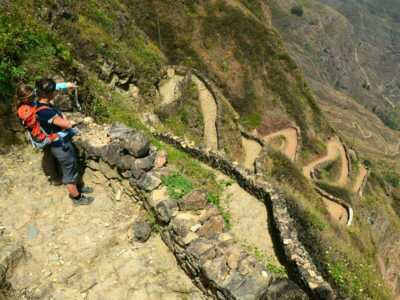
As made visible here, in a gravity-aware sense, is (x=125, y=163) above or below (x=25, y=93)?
below

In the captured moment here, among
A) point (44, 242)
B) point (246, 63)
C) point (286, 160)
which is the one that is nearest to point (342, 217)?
point (286, 160)

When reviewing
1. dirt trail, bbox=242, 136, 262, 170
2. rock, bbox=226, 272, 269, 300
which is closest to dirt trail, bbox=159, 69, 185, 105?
dirt trail, bbox=242, 136, 262, 170

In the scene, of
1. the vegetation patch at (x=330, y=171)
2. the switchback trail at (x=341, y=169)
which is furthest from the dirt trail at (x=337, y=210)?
the vegetation patch at (x=330, y=171)

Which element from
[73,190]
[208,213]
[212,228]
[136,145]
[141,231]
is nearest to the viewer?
[212,228]

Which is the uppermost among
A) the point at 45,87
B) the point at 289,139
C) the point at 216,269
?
the point at 45,87

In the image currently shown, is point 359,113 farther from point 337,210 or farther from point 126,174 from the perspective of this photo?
point 126,174

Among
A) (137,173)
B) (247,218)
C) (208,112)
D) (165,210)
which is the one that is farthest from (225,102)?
(165,210)

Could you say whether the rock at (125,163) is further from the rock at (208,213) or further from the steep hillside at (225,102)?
the rock at (208,213)

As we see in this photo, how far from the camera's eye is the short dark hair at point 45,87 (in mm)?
7602

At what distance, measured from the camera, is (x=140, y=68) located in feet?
→ 93.4

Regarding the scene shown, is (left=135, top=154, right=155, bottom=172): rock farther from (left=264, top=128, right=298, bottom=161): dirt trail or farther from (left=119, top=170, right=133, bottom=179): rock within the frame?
(left=264, top=128, right=298, bottom=161): dirt trail

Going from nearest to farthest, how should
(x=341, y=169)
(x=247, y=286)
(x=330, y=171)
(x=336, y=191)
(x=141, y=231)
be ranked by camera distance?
(x=247, y=286) < (x=141, y=231) < (x=336, y=191) < (x=330, y=171) < (x=341, y=169)

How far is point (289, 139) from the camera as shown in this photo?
2037 inches

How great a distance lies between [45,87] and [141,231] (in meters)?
4.05
